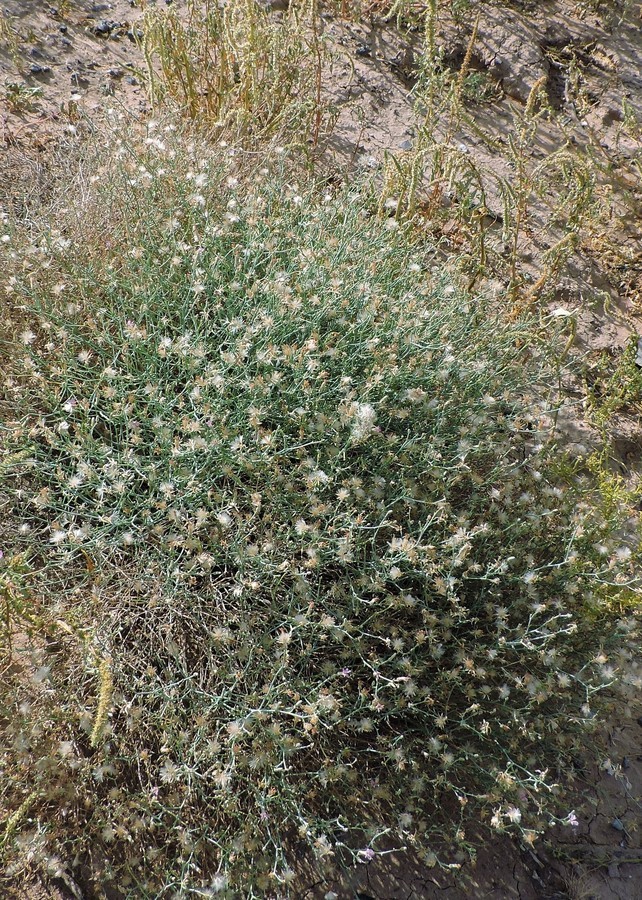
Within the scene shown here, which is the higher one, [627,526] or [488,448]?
[488,448]

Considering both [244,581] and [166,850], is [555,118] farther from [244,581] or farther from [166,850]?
[166,850]

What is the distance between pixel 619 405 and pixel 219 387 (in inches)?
84.0

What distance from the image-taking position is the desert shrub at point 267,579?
1.98 meters

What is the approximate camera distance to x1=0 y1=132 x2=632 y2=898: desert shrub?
6.49 ft

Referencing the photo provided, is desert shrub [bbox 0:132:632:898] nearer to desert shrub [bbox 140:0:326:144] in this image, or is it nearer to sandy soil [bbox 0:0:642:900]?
sandy soil [bbox 0:0:642:900]

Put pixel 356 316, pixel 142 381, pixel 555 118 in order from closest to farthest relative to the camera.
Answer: pixel 142 381, pixel 356 316, pixel 555 118

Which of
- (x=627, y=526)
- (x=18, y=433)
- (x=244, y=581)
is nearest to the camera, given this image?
(x=244, y=581)

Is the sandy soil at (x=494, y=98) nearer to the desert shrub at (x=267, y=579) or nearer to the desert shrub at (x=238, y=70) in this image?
the desert shrub at (x=238, y=70)

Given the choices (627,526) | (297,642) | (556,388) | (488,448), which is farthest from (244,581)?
(556,388)

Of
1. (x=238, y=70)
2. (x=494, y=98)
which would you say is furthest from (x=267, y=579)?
(x=494, y=98)

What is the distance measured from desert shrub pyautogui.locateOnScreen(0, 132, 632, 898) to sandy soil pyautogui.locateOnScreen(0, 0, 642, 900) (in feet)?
2.67

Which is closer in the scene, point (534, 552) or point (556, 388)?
point (534, 552)

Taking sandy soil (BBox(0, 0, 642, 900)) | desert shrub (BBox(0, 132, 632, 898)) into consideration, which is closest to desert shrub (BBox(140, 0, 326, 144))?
sandy soil (BBox(0, 0, 642, 900))

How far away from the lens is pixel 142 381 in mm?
2383
